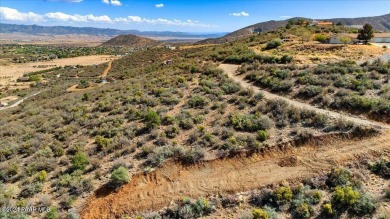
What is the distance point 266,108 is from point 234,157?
562 cm

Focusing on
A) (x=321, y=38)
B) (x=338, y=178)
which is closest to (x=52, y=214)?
(x=338, y=178)

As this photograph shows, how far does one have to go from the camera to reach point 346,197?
10391 mm

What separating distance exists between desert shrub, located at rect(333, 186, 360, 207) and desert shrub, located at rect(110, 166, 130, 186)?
8578mm

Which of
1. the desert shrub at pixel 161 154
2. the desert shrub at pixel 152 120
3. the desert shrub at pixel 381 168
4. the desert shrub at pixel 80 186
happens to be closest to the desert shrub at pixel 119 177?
the desert shrub at pixel 80 186

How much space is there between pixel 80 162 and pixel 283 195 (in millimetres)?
9962

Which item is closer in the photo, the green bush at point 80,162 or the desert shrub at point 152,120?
the green bush at point 80,162

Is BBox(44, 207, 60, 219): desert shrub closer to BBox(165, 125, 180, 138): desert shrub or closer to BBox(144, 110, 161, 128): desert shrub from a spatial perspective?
BBox(165, 125, 180, 138): desert shrub

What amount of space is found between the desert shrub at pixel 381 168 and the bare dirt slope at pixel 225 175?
65 centimetres

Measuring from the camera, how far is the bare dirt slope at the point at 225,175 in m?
12.1

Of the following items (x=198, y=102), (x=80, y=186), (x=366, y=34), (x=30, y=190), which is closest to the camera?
(x=80, y=186)

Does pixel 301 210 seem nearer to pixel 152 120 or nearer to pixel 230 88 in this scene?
pixel 152 120

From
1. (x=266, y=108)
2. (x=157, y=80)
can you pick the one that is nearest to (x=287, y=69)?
(x=266, y=108)

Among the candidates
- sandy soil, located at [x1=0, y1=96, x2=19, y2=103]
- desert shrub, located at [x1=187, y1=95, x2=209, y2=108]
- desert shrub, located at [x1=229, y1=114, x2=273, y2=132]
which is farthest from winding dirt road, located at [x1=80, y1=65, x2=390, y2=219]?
sandy soil, located at [x1=0, y1=96, x2=19, y2=103]

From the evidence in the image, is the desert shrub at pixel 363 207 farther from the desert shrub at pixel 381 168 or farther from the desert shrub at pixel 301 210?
the desert shrub at pixel 381 168
